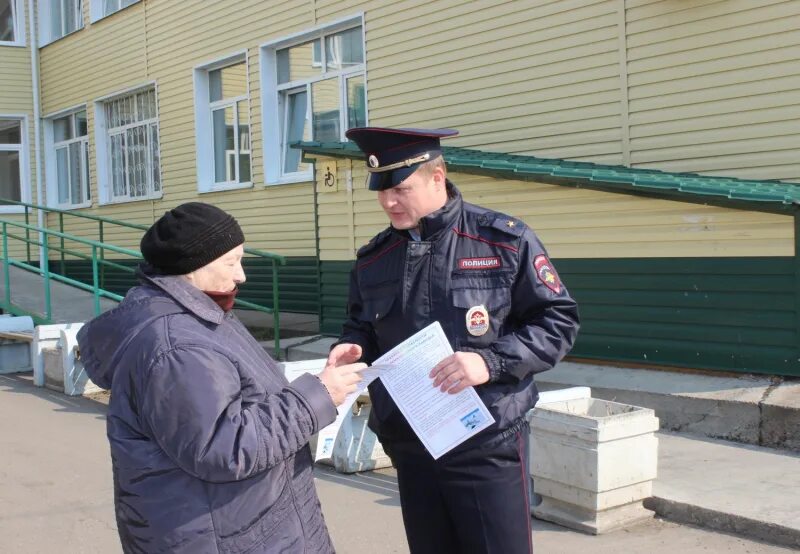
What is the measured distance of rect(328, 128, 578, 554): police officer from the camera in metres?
2.56

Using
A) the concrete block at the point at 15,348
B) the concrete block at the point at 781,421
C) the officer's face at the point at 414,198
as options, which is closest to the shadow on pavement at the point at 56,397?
the concrete block at the point at 15,348

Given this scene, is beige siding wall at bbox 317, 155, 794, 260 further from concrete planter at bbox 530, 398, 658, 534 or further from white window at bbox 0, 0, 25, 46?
white window at bbox 0, 0, 25, 46

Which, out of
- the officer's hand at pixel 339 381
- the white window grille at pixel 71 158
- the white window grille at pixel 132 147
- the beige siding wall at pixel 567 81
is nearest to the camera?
the officer's hand at pixel 339 381

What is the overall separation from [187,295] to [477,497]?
Answer: 1012mm

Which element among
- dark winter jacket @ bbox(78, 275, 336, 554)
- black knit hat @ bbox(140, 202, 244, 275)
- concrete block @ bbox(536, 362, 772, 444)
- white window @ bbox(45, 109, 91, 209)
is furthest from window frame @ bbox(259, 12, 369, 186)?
dark winter jacket @ bbox(78, 275, 336, 554)

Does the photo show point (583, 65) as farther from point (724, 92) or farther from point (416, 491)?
point (416, 491)

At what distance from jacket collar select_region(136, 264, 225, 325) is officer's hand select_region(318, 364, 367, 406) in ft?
1.04

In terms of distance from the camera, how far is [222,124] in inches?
542

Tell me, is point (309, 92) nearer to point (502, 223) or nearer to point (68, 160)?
point (68, 160)

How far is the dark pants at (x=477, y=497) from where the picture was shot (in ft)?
8.41

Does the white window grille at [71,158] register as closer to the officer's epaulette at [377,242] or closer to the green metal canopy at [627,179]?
the green metal canopy at [627,179]

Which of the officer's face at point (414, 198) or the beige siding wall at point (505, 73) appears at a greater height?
the beige siding wall at point (505, 73)

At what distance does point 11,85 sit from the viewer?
711 inches

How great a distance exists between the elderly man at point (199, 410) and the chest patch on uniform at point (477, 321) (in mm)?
453
